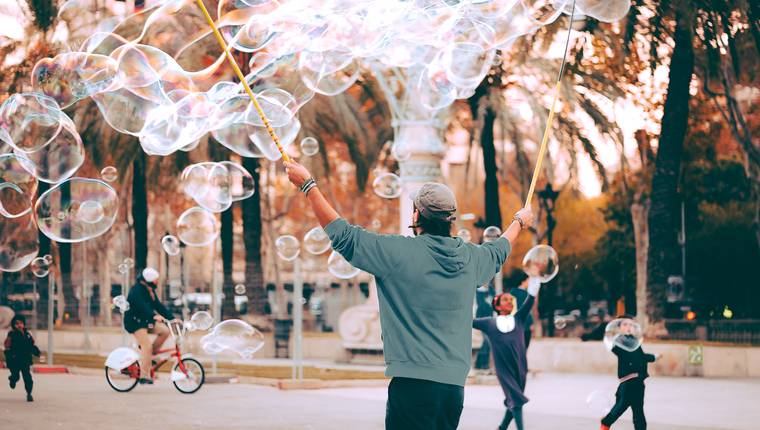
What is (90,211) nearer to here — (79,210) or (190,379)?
(79,210)

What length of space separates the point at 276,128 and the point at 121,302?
7.60 metres

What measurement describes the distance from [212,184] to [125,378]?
4.98 metres

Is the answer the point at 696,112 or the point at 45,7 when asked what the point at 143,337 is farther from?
the point at 696,112

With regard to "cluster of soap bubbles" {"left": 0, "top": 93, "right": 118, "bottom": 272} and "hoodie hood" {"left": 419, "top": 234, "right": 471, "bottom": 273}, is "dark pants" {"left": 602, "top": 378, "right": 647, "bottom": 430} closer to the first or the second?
"cluster of soap bubbles" {"left": 0, "top": 93, "right": 118, "bottom": 272}

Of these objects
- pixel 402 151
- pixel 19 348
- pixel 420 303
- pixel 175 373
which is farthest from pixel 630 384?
pixel 402 151

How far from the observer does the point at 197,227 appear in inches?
559

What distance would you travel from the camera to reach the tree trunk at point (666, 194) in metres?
23.2

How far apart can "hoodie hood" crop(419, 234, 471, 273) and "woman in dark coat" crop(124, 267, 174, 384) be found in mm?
11684

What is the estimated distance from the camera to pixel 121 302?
58.6 ft

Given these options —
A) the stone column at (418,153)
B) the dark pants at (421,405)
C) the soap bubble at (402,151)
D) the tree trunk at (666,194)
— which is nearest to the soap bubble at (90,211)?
the dark pants at (421,405)

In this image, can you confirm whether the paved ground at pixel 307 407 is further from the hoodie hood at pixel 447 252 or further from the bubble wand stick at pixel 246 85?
the hoodie hood at pixel 447 252

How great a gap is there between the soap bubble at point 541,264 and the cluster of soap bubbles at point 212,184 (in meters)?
3.18

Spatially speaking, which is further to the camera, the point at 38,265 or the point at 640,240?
the point at 640,240

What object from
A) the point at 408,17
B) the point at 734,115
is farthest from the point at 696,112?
the point at 408,17
